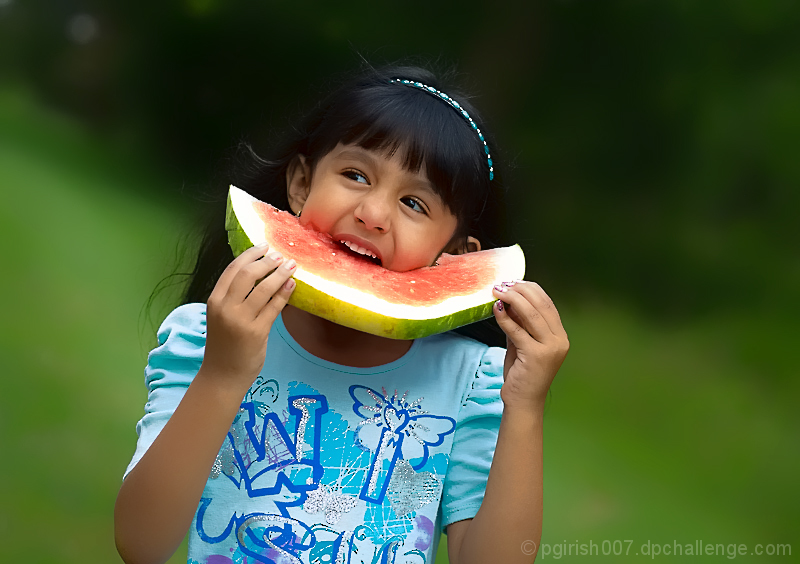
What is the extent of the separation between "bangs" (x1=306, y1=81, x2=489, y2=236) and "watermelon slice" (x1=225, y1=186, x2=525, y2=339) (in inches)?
6.0

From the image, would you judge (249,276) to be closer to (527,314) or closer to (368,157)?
(368,157)

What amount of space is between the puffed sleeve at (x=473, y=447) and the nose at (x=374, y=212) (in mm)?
388

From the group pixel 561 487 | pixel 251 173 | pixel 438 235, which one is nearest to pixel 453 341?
pixel 438 235

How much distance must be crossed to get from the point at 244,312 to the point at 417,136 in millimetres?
468

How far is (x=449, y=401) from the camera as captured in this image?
1.42m

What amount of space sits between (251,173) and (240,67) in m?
1.96

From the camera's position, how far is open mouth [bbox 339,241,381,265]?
4.33 ft

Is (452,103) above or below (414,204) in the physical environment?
above

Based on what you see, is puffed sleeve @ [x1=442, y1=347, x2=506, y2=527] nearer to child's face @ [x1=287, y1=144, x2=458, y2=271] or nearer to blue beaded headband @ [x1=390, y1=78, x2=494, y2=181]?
child's face @ [x1=287, y1=144, x2=458, y2=271]

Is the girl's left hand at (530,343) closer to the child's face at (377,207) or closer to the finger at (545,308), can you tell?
the finger at (545,308)

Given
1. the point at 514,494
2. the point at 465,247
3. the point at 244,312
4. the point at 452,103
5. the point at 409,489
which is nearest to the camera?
the point at 244,312

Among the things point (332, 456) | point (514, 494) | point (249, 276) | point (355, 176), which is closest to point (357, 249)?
point (355, 176)

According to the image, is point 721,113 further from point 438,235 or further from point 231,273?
point 231,273

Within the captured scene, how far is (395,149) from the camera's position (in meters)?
1.33
